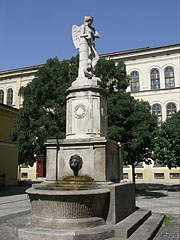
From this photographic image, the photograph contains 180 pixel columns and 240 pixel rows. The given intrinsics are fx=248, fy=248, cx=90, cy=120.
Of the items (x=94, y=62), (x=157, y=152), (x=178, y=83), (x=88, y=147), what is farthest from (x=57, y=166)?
(x=178, y=83)

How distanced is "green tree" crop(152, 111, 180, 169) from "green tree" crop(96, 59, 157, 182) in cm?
221

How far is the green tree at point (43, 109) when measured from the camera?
15.7m

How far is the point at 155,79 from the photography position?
105ft

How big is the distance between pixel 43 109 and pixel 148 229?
1179 cm

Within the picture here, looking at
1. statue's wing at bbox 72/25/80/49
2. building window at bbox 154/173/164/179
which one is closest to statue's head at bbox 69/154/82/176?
statue's wing at bbox 72/25/80/49

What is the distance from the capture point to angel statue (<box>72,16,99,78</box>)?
887 cm

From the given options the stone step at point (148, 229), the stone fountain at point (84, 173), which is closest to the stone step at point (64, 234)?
the stone fountain at point (84, 173)

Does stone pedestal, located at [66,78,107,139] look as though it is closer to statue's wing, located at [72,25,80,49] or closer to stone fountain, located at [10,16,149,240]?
stone fountain, located at [10,16,149,240]

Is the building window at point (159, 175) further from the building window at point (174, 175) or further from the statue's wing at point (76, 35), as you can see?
the statue's wing at point (76, 35)

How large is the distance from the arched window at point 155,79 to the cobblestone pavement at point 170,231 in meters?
24.8

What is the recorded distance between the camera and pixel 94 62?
916 cm

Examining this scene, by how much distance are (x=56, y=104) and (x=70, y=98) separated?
7974mm

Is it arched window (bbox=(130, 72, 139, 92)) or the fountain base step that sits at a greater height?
arched window (bbox=(130, 72, 139, 92))

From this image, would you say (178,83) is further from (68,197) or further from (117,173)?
(68,197)
